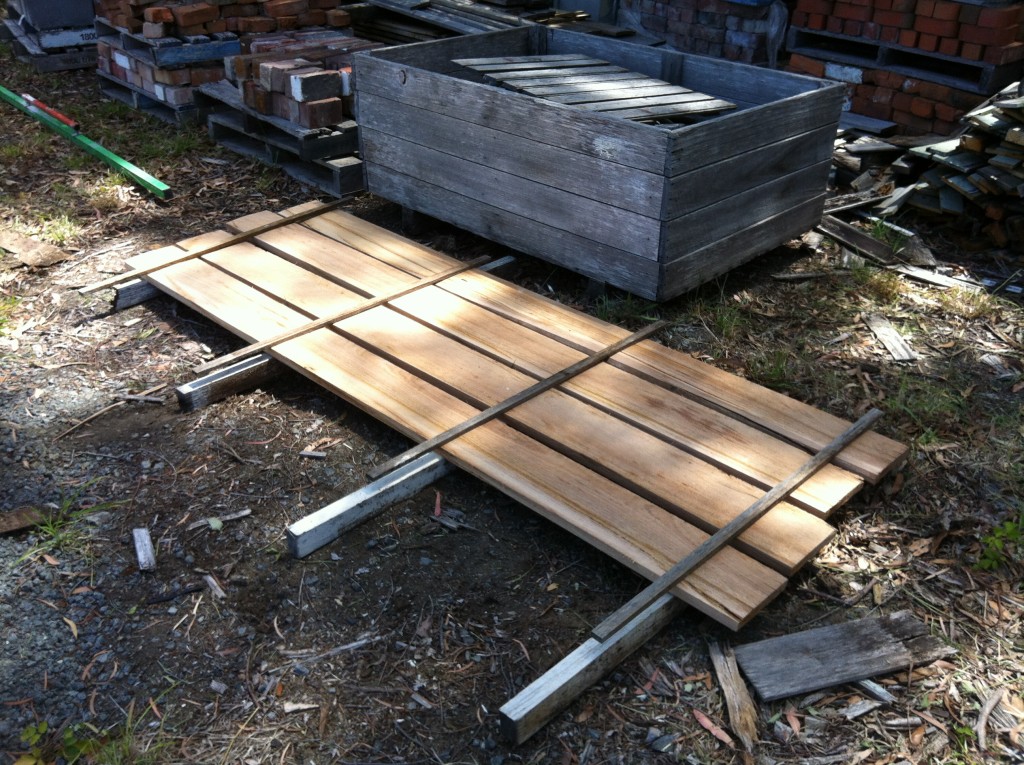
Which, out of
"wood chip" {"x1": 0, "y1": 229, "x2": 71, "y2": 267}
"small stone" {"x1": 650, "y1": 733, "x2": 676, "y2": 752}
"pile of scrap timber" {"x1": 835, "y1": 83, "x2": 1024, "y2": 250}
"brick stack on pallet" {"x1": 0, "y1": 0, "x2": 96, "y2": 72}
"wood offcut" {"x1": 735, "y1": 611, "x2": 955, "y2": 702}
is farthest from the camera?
"brick stack on pallet" {"x1": 0, "y1": 0, "x2": 96, "y2": 72}

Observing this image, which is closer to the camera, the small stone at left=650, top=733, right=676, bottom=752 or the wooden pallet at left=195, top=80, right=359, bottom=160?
the small stone at left=650, top=733, right=676, bottom=752

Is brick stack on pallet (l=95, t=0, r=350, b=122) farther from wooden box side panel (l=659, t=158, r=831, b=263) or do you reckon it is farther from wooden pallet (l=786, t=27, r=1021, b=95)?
wooden box side panel (l=659, t=158, r=831, b=263)

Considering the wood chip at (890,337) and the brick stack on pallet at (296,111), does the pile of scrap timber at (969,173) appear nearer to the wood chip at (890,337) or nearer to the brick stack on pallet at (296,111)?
the wood chip at (890,337)

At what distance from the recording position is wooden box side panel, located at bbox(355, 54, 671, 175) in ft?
13.1

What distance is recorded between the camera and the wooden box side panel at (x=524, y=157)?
13.4 feet

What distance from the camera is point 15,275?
499 cm

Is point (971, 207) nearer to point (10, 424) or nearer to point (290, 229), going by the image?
point (290, 229)

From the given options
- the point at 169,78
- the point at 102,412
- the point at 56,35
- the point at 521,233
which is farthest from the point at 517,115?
the point at 56,35

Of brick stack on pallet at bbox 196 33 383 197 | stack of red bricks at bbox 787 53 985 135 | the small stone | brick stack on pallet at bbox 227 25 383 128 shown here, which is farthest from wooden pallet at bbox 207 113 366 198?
the small stone

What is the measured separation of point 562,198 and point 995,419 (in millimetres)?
2063

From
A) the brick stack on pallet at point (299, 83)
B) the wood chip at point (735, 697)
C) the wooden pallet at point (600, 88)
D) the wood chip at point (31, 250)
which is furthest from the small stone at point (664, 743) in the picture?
the brick stack on pallet at point (299, 83)

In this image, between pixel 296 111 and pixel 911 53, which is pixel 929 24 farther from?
pixel 296 111

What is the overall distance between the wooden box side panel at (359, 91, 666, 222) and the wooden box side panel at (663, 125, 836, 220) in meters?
0.11

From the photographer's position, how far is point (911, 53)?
606 centimetres
